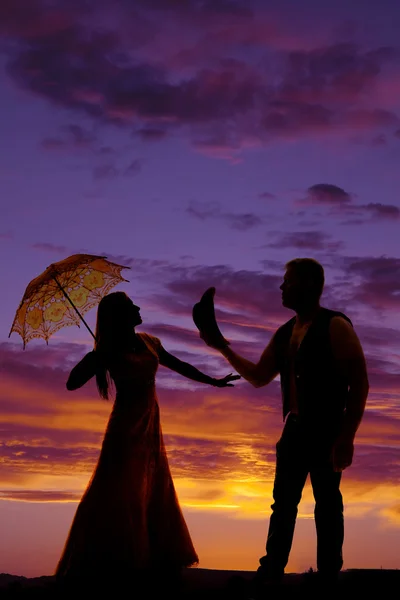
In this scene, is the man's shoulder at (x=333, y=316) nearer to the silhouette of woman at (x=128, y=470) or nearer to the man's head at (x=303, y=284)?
the man's head at (x=303, y=284)

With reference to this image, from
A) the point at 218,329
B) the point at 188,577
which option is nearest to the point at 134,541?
the point at 188,577

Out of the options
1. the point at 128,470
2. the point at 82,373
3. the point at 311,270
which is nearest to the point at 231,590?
the point at 128,470

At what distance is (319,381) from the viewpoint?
754 cm

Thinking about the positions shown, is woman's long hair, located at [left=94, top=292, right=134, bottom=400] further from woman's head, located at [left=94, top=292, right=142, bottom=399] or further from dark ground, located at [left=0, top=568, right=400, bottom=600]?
dark ground, located at [left=0, top=568, right=400, bottom=600]

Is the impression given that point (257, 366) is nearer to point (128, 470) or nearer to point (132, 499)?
point (128, 470)

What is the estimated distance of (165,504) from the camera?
8633 millimetres

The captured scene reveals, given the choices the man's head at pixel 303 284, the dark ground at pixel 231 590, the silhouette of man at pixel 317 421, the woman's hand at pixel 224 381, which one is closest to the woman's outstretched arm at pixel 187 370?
the woman's hand at pixel 224 381

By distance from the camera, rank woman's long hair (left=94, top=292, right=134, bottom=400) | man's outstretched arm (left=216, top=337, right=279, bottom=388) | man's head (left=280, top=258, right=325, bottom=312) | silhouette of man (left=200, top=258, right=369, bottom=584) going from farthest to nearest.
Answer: woman's long hair (left=94, top=292, right=134, bottom=400) → man's outstretched arm (left=216, top=337, right=279, bottom=388) → man's head (left=280, top=258, right=325, bottom=312) → silhouette of man (left=200, top=258, right=369, bottom=584)

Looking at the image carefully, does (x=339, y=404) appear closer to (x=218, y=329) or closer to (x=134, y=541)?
(x=218, y=329)

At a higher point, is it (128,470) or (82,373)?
(82,373)

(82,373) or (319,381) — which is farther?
(82,373)

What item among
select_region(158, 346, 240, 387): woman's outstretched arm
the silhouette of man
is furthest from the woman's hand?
the silhouette of man

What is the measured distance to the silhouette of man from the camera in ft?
24.4

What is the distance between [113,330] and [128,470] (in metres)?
1.48
